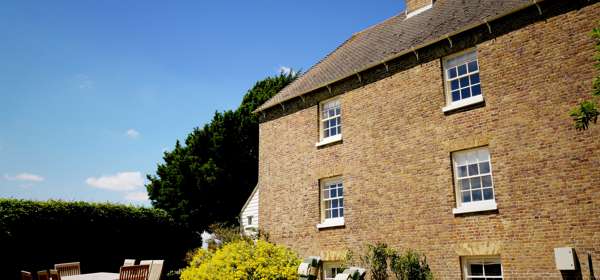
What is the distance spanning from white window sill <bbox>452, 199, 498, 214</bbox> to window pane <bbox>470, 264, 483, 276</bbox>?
1.56 metres

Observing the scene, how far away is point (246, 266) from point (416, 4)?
1348 centimetres

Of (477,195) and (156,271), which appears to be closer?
(156,271)

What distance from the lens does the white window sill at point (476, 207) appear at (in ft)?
38.0

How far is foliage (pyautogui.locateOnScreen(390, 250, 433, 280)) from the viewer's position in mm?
12547

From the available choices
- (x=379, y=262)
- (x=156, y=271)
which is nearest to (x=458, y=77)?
(x=379, y=262)

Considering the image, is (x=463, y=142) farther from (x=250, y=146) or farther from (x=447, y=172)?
(x=250, y=146)

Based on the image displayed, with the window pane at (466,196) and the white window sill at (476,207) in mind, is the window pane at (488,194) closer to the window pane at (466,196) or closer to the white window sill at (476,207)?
the white window sill at (476,207)

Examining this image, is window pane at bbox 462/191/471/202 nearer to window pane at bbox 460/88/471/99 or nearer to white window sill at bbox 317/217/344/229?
window pane at bbox 460/88/471/99

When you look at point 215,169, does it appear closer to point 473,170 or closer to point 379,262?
point 379,262

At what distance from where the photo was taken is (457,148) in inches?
497

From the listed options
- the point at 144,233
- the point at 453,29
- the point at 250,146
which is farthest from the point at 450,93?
the point at 250,146

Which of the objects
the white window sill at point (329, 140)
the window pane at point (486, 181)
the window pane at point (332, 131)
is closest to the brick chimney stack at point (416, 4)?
the window pane at point (332, 131)

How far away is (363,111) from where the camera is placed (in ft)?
51.1

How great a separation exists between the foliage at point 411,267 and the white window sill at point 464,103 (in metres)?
4.58
